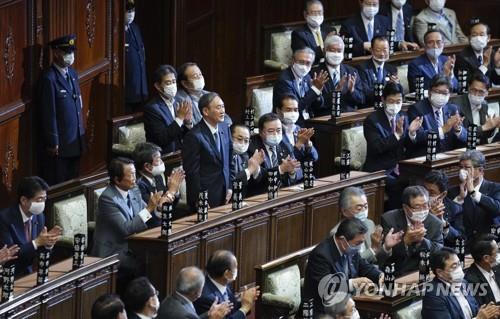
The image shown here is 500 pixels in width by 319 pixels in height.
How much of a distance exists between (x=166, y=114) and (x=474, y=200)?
188 cm

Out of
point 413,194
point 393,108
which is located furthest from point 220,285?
point 393,108

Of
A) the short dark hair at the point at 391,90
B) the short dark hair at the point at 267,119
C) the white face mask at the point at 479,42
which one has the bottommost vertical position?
the short dark hair at the point at 267,119

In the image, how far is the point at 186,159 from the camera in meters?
7.78

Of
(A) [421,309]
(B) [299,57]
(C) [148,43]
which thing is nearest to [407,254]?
(A) [421,309]

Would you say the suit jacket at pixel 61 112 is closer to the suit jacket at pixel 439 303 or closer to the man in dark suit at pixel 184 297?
the man in dark suit at pixel 184 297

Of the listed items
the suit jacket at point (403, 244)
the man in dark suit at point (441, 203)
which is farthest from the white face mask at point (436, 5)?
the suit jacket at point (403, 244)

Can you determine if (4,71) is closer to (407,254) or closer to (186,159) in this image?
(186,159)

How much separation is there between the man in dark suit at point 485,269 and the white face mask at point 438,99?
172cm

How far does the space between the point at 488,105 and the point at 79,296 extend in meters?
4.27

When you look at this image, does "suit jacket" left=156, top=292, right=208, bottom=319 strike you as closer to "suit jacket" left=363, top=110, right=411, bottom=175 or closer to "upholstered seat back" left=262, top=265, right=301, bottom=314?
"upholstered seat back" left=262, top=265, right=301, bottom=314

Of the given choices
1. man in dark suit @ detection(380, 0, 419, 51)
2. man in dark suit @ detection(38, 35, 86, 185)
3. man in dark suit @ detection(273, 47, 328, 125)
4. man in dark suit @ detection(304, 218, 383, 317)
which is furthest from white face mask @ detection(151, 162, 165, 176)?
man in dark suit @ detection(380, 0, 419, 51)

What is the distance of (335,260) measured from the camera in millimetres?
7129

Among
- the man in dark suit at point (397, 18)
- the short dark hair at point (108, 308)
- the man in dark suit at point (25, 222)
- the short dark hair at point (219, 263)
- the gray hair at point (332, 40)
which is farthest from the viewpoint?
the man in dark suit at point (397, 18)

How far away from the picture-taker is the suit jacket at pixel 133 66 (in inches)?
384
